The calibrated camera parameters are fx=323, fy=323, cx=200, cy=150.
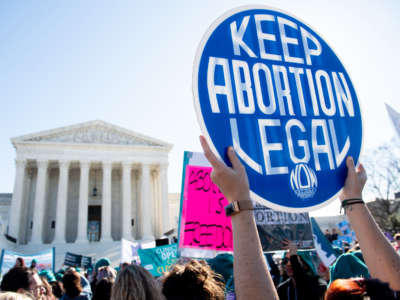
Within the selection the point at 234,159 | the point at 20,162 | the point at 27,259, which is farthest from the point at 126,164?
the point at 234,159

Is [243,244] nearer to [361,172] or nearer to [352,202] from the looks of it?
[352,202]

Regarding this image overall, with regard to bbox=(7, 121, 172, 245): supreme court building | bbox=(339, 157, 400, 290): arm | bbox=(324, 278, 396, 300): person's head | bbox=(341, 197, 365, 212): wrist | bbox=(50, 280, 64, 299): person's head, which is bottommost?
bbox=(50, 280, 64, 299): person's head

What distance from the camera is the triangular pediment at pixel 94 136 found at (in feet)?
134

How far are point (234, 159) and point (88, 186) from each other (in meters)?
44.9

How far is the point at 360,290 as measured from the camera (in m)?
1.24

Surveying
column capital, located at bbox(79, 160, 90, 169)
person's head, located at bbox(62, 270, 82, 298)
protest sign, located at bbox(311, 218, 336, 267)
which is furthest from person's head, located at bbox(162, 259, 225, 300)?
column capital, located at bbox(79, 160, 90, 169)

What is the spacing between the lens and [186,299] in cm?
204

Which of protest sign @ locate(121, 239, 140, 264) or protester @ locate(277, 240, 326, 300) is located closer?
protester @ locate(277, 240, 326, 300)

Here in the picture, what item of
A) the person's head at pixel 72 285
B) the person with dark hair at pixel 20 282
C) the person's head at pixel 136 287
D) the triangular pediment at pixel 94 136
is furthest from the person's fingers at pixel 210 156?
the triangular pediment at pixel 94 136

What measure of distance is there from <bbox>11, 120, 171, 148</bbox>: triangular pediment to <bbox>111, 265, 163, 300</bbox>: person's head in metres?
41.8

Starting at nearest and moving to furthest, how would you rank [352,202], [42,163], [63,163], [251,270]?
1. [251,270]
2. [352,202]
3. [42,163]
4. [63,163]

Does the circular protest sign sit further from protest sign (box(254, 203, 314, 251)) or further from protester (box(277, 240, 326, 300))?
protest sign (box(254, 203, 314, 251))

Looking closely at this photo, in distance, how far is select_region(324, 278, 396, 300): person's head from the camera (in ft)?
3.90

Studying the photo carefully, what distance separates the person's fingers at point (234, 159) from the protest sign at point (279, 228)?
4716 millimetres
